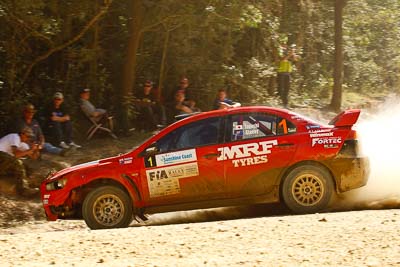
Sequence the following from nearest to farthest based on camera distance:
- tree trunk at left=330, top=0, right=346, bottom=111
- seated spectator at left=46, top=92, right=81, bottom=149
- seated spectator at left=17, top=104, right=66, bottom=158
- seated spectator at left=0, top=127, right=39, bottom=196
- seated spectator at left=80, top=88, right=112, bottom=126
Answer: seated spectator at left=0, top=127, right=39, bottom=196, seated spectator at left=17, top=104, right=66, bottom=158, seated spectator at left=46, top=92, right=81, bottom=149, seated spectator at left=80, top=88, right=112, bottom=126, tree trunk at left=330, top=0, right=346, bottom=111

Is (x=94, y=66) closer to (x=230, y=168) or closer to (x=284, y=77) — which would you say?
(x=284, y=77)

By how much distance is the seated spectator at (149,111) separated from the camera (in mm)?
17859

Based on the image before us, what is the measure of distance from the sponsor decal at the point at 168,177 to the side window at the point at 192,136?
0.27 metres

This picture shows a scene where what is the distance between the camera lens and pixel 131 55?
719 inches

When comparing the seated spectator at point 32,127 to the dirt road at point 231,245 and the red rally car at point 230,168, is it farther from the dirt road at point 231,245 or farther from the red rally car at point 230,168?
the dirt road at point 231,245

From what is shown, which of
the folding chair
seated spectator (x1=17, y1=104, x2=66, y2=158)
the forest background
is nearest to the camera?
seated spectator (x1=17, y1=104, x2=66, y2=158)

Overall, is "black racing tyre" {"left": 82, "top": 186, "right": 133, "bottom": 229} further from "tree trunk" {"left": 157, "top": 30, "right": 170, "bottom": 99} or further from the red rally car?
"tree trunk" {"left": 157, "top": 30, "right": 170, "bottom": 99}

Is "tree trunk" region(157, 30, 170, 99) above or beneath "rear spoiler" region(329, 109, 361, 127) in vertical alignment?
above

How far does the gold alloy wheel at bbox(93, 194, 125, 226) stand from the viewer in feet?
32.7

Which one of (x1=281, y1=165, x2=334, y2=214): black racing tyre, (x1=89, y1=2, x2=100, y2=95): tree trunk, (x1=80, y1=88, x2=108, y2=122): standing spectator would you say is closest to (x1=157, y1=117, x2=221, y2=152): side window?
(x1=281, y1=165, x2=334, y2=214): black racing tyre

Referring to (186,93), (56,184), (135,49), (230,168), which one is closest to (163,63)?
(186,93)

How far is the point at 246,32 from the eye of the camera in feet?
75.8

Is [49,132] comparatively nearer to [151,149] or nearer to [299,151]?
[151,149]

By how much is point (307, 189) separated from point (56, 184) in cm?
346
